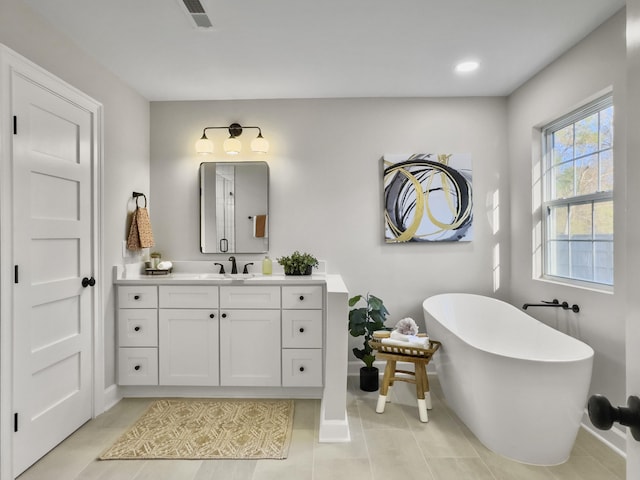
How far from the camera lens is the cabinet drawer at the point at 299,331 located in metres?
Answer: 3.00

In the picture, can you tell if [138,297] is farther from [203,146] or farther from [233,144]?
[233,144]

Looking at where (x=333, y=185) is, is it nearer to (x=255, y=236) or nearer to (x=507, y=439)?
(x=255, y=236)

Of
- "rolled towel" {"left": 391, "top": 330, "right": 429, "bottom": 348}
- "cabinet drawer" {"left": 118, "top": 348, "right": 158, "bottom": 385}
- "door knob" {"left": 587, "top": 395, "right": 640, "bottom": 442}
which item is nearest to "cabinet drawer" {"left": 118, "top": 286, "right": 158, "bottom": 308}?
"cabinet drawer" {"left": 118, "top": 348, "right": 158, "bottom": 385}

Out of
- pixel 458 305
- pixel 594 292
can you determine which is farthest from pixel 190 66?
pixel 594 292

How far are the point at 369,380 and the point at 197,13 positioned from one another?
9.26 feet

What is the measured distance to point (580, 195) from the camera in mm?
2689

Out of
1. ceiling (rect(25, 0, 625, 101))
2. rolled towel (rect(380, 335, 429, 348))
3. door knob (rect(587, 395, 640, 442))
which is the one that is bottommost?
rolled towel (rect(380, 335, 429, 348))

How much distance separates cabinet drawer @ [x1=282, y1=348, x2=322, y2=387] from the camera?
2996 millimetres

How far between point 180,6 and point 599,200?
279 centimetres

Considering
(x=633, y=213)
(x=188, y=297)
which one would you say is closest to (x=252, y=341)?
(x=188, y=297)

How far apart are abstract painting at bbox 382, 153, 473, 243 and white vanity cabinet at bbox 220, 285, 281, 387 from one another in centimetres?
125

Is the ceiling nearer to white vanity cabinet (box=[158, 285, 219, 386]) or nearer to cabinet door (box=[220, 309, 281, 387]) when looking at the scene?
white vanity cabinet (box=[158, 285, 219, 386])

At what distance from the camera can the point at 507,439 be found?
7.05ft

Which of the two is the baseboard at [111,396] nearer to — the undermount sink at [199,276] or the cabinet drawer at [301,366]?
the undermount sink at [199,276]
